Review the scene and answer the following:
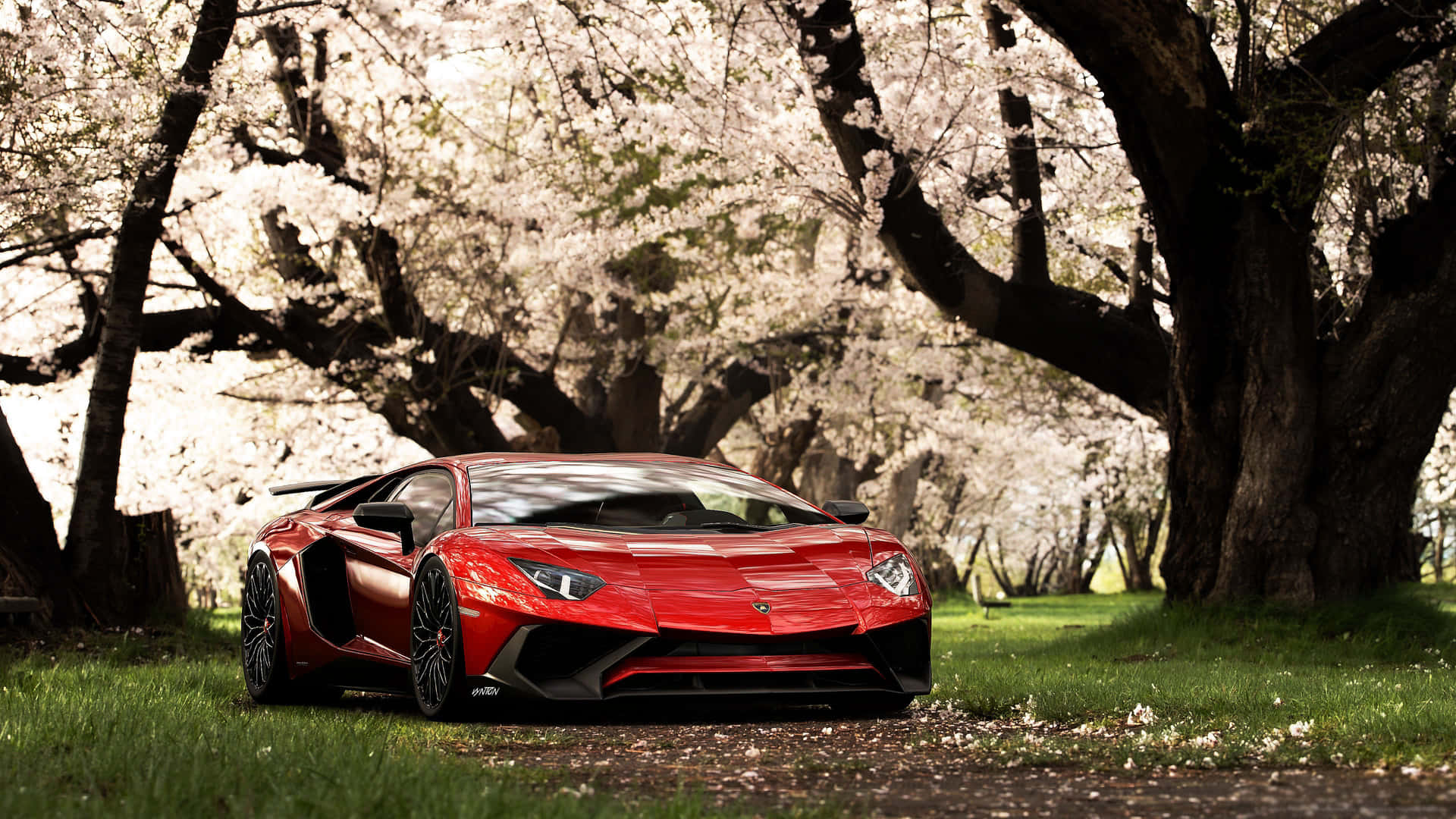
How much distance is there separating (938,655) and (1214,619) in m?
2.29

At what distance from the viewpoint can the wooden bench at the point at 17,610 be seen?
35.2 feet


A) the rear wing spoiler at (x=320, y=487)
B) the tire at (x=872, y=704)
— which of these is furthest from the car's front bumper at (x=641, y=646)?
the rear wing spoiler at (x=320, y=487)

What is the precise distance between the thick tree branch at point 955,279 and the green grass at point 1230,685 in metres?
2.24

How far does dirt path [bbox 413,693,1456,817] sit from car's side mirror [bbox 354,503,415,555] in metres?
1.14

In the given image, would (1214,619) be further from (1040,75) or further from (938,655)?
(1040,75)

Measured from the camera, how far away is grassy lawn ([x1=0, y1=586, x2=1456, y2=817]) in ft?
12.9

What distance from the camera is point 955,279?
521 inches

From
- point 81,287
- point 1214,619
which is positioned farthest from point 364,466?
point 1214,619

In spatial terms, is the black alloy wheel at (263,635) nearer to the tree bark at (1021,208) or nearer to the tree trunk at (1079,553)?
the tree bark at (1021,208)

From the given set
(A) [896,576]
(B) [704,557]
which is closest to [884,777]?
(B) [704,557]

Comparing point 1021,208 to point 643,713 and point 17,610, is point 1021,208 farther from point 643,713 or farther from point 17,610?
point 17,610

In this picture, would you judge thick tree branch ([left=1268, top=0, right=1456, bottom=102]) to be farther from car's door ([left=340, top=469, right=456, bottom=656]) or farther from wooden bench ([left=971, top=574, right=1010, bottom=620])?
wooden bench ([left=971, top=574, right=1010, bottom=620])

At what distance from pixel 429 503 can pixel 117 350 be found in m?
5.34

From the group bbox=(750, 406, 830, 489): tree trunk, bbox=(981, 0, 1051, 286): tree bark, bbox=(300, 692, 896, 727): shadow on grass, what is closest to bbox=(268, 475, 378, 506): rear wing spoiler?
bbox=(300, 692, 896, 727): shadow on grass
